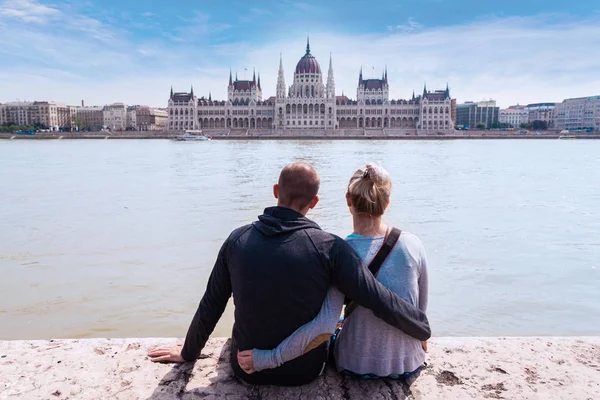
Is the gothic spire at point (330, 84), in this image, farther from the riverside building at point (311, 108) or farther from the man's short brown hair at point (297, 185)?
the man's short brown hair at point (297, 185)

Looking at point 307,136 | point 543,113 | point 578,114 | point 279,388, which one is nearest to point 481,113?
point 543,113

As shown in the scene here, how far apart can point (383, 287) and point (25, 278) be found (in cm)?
559

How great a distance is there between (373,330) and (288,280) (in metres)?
0.57

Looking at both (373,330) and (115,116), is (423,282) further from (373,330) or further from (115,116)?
(115,116)

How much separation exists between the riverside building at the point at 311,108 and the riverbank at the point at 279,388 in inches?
3765

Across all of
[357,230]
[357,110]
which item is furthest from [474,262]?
[357,110]

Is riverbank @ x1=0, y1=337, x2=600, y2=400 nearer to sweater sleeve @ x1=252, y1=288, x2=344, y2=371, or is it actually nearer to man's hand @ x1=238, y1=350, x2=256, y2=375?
man's hand @ x1=238, y1=350, x2=256, y2=375

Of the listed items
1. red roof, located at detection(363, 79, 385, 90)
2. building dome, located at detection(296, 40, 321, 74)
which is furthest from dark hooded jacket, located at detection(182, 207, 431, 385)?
red roof, located at detection(363, 79, 385, 90)

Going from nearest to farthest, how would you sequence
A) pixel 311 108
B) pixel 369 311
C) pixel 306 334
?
pixel 306 334, pixel 369 311, pixel 311 108

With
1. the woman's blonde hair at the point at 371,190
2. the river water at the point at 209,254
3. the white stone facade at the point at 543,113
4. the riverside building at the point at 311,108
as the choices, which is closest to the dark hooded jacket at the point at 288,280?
the woman's blonde hair at the point at 371,190

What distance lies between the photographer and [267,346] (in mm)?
2516

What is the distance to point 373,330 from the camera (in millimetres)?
2572

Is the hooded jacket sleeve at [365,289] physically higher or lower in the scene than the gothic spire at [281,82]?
lower

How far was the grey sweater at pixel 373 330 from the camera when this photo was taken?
2461 mm
